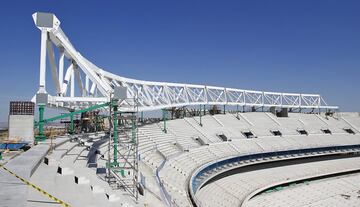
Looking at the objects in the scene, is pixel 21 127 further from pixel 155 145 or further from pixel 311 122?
pixel 311 122

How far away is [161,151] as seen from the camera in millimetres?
34969

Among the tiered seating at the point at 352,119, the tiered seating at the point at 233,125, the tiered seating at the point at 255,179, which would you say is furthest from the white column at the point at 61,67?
the tiered seating at the point at 352,119

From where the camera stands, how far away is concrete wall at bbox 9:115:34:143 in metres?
28.8

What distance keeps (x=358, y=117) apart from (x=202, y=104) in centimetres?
5318

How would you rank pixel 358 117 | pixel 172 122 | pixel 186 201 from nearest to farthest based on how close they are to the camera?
1. pixel 186 201
2. pixel 172 122
3. pixel 358 117

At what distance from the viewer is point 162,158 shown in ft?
106

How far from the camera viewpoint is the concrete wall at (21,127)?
1136 inches

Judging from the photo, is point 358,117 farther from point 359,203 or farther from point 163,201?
point 163,201

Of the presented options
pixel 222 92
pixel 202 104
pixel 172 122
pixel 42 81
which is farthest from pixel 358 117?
pixel 42 81

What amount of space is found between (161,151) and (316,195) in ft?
69.4

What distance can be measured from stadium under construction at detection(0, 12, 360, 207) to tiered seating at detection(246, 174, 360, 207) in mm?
147

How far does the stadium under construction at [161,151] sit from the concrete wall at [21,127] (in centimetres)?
10

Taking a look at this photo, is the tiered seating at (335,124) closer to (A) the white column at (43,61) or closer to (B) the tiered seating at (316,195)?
(B) the tiered seating at (316,195)

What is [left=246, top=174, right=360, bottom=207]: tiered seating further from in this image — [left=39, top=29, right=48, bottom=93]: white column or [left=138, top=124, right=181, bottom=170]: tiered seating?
[left=39, top=29, right=48, bottom=93]: white column
